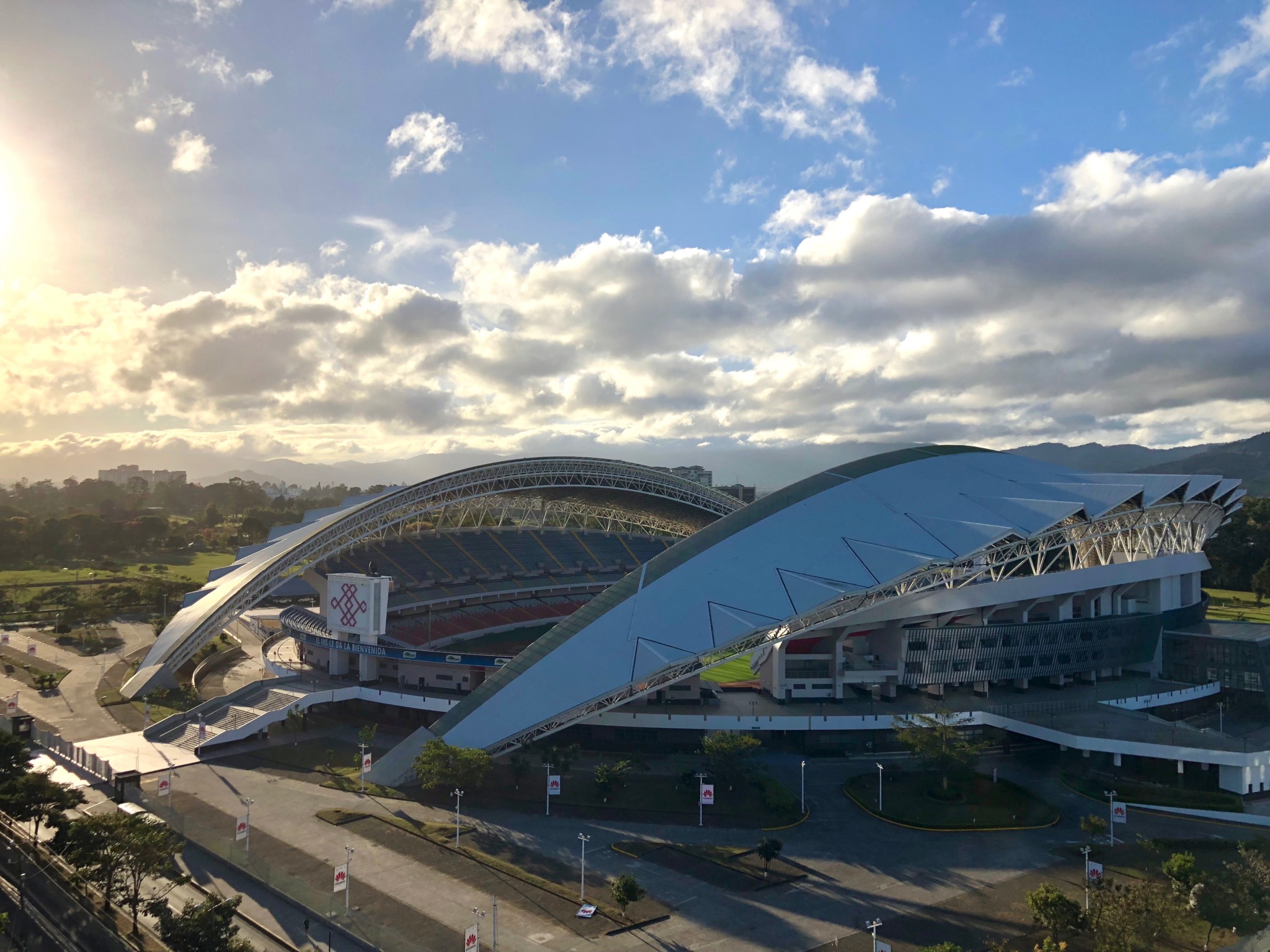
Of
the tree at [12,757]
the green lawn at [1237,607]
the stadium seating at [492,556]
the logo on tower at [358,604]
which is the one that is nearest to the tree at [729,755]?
the logo on tower at [358,604]

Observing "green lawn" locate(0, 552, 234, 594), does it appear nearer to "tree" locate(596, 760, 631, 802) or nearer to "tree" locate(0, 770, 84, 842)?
"tree" locate(0, 770, 84, 842)

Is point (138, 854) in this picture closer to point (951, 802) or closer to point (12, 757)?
point (12, 757)

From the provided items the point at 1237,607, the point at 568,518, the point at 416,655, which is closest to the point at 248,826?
the point at 416,655

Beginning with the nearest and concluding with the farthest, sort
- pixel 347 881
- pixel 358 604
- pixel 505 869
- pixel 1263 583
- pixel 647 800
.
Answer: pixel 347 881 → pixel 505 869 → pixel 647 800 → pixel 358 604 → pixel 1263 583

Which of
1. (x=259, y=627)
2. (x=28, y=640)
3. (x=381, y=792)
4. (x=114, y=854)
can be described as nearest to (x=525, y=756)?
(x=381, y=792)

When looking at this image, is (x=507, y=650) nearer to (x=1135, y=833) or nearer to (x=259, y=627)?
(x=259, y=627)
